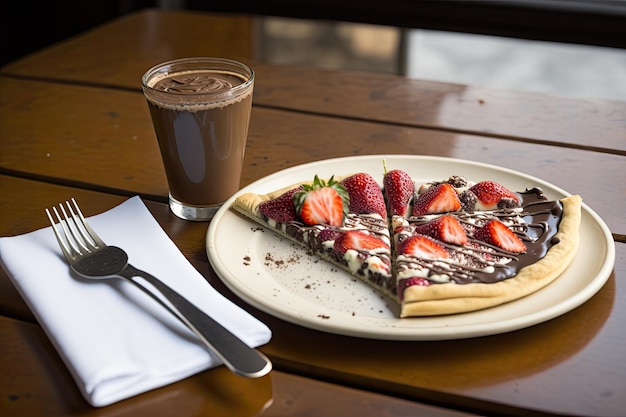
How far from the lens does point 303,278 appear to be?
3.40ft

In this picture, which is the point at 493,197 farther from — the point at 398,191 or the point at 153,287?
the point at 153,287

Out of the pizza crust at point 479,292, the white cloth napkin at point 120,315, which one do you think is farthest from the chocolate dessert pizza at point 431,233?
the white cloth napkin at point 120,315

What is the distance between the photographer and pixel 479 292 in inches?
37.1

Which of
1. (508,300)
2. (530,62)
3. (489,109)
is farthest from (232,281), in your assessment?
(530,62)

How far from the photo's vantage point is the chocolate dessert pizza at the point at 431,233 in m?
0.96

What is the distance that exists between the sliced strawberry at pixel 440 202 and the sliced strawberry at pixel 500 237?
11cm

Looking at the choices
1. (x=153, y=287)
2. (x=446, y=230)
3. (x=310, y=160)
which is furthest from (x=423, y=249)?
(x=310, y=160)

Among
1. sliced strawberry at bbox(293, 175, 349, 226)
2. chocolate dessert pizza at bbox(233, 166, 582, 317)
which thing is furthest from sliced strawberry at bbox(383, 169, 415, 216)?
sliced strawberry at bbox(293, 175, 349, 226)

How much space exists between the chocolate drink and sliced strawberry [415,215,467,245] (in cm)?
35

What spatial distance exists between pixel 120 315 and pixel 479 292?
44 cm

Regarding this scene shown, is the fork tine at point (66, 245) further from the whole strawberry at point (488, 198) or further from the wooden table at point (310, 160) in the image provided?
the whole strawberry at point (488, 198)

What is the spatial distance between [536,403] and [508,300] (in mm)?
164

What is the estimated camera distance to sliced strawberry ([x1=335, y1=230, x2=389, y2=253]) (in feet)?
3.50

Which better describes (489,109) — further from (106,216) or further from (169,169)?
(106,216)
